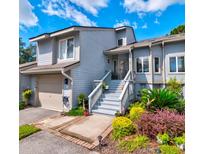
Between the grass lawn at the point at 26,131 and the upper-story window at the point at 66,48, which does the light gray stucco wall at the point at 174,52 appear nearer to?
the upper-story window at the point at 66,48

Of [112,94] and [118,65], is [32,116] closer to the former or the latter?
[112,94]

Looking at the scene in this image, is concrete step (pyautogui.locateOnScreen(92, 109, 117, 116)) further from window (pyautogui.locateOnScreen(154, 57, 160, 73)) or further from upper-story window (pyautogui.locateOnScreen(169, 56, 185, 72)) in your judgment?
upper-story window (pyautogui.locateOnScreen(169, 56, 185, 72))

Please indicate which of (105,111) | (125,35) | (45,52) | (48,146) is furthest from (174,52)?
(45,52)

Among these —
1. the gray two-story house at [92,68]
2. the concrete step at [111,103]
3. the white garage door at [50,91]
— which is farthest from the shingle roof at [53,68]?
the concrete step at [111,103]

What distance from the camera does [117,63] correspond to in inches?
571

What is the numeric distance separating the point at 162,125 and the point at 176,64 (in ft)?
24.4

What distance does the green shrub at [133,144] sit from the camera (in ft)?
15.5

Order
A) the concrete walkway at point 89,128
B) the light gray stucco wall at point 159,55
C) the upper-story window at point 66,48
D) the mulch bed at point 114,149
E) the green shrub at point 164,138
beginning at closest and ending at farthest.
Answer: the mulch bed at point 114,149, the green shrub at point 164,138, the concrete walkway at point 89,128, the light gray stucco wall at point 159,55, the upper-story window at point 66,48

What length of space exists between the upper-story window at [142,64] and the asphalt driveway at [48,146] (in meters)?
8.66
